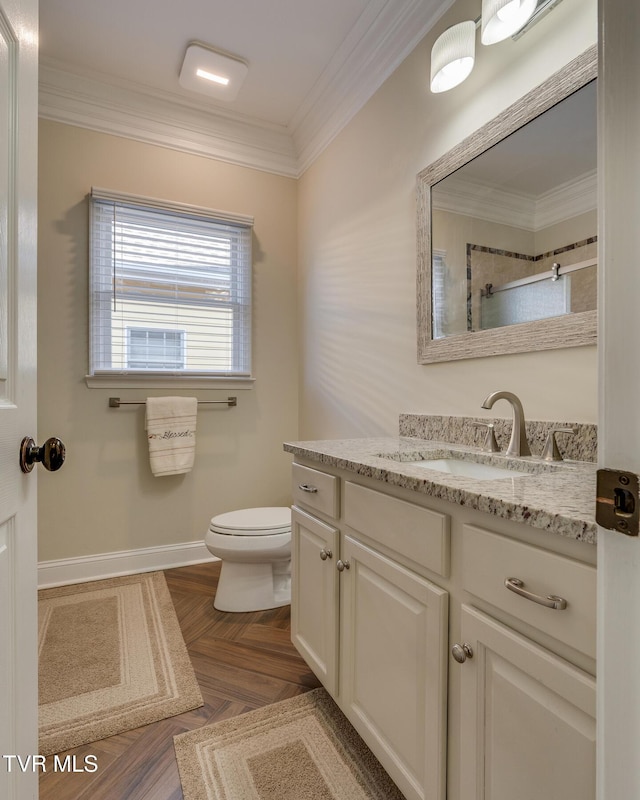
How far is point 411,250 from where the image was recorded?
6.07 ft

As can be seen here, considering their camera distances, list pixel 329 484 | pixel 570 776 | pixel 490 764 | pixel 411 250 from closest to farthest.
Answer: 1. pixel 570 776
2. pixel 490 764
3. pixel 329 484
4. pixel 411 250

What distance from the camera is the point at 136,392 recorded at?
2.56 m

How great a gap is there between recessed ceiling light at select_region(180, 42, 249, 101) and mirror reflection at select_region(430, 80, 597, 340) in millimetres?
1378

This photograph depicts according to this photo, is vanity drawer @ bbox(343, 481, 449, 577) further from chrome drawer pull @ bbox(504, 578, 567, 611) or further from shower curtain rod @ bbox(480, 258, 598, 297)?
shower curtain rod @ bbox(480, 258, 598, 297)

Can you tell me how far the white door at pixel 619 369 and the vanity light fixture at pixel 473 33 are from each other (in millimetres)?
1090

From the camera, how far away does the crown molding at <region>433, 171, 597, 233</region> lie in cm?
121

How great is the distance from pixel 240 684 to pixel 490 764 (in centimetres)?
108

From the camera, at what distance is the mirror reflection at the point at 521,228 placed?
3.93 feet

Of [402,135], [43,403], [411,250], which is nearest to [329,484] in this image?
[411,250]

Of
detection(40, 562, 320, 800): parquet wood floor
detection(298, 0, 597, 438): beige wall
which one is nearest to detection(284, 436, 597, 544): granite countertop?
detection(298, 0, 597, 438): beige wall

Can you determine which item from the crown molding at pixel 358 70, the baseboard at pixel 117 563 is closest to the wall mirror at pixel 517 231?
the crown molding at pixel 358 70

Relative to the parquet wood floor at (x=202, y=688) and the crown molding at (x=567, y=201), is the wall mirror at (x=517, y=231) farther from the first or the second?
the parquet wood floor at (x=202, y=688)

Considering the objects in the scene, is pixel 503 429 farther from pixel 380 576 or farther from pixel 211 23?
pixel 211 23

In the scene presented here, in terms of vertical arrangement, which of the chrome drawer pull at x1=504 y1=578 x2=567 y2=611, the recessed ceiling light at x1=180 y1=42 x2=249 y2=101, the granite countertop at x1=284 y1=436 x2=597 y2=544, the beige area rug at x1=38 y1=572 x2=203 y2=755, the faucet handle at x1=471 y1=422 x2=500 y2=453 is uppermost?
the recessed ceiling light at x1=180 y1=42 x2=249 y2=101
